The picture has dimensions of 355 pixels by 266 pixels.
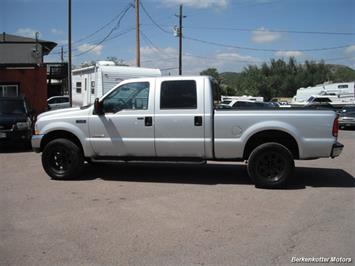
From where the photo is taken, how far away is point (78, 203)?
6656mm

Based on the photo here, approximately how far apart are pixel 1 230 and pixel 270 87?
93268 mm

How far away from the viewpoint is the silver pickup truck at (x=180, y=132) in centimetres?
765

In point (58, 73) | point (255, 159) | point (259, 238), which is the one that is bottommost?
point (259, 238)

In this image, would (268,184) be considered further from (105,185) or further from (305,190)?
(105,185)

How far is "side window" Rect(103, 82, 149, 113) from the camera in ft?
26.8

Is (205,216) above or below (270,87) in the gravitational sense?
below

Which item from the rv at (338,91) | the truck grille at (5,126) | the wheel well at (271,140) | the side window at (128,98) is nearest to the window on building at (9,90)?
the truck grille at (5,126)

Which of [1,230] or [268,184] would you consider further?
[268,184]

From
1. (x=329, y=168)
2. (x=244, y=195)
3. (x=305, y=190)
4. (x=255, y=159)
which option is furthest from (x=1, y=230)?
(x=329, y=168)

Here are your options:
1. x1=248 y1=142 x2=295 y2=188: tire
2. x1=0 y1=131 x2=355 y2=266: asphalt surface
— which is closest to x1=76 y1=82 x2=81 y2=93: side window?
x1=0 y1=131 x2=355 y2=266: asphalt surface

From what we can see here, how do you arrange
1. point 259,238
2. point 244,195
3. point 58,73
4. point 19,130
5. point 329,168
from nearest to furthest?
point 259,238 < point 244,195 < point 329,168 < point 19,130 < point 58,73

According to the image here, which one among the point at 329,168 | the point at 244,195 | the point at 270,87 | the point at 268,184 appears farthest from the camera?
the point at 270,87

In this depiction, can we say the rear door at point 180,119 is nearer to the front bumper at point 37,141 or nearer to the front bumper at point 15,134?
the front bumper at point 37,141

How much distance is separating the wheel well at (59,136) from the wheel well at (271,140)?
3.24m
